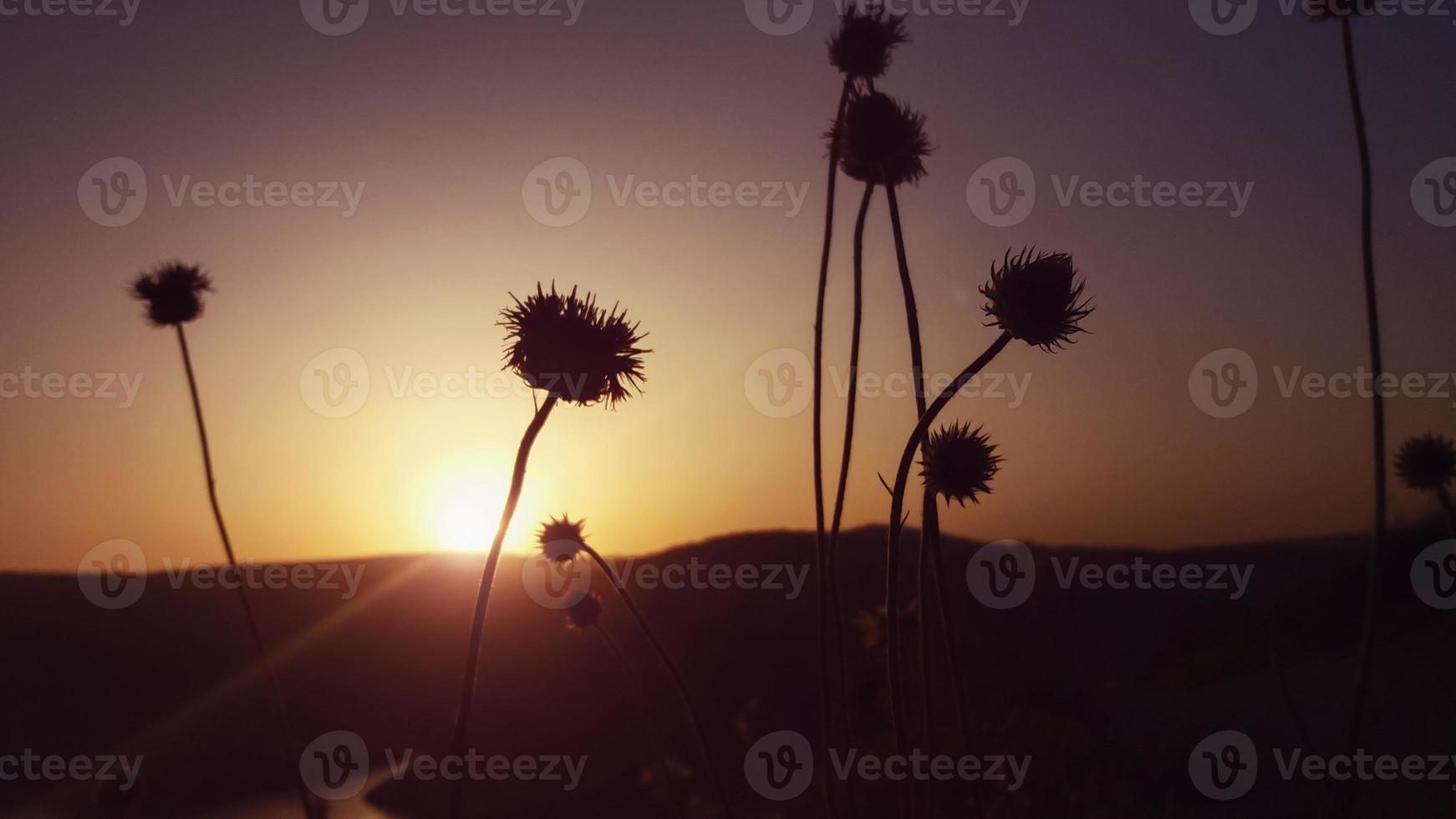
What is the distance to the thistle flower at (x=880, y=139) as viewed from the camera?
5535mm

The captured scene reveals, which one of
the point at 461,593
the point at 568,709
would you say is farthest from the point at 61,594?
the point at 568,709

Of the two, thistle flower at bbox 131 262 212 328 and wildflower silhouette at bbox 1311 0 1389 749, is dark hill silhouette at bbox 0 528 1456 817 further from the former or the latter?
thistle flower at bbox 131 262 212 328

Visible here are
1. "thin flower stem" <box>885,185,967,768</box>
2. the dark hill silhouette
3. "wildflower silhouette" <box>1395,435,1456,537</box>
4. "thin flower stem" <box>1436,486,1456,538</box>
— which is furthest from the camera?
the dark hill silhouette

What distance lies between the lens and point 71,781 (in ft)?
28.3

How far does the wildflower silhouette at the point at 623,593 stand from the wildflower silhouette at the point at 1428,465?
284 inches

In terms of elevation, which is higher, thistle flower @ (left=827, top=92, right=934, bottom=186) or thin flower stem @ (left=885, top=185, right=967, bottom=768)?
thistle flower @ (left=827, top=92, right=934, bottom=186)

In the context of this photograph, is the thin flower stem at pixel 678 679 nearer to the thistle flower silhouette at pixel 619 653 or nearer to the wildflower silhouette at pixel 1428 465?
the thistle flower silhouette at pixel 619 653

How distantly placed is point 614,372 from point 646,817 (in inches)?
326

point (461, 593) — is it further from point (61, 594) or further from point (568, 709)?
point (61, 594)

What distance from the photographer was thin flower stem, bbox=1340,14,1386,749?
475 centimetres

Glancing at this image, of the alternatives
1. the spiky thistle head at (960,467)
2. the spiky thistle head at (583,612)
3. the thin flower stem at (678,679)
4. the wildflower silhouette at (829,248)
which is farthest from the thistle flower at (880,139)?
the spiky thistle head at (583,612)

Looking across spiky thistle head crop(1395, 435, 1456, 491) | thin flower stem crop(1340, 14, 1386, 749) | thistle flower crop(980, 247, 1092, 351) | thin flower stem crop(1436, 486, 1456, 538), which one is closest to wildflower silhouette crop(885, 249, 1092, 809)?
thistle flower crop(980, 247, 1092, 351)

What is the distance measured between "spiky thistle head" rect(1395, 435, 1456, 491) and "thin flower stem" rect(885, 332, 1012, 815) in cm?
722

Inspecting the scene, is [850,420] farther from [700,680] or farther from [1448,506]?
[700,680]
